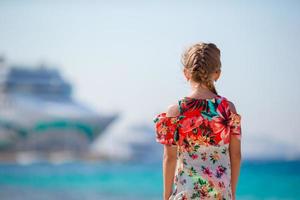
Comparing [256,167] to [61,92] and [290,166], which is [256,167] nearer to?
[290,166]

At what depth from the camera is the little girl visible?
75.1 inches

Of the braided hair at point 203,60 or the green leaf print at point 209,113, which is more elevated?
the braided hair at point 203,60

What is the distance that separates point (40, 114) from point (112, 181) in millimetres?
7534

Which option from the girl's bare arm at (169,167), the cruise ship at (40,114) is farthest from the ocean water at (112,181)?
the girl's bare arm at (169,167)

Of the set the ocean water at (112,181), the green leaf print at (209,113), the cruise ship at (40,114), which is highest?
the cruise ship at (40,114)

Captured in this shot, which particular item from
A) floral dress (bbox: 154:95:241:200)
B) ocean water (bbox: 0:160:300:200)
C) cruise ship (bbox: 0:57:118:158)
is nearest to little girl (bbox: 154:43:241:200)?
floral dress (bbox: 154:95:241:200)

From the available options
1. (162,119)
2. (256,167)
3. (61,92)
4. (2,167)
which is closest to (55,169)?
(2,167)

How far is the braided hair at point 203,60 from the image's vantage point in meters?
1.90

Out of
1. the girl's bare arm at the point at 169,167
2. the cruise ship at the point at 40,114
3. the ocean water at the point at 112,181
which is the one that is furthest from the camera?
the cruise ship at the point at 40,114

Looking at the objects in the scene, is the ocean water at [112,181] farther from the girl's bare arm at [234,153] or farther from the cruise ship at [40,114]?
the girl's bare arm at [234,153]

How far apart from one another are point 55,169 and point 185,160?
748 inches

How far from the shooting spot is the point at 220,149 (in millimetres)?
1917

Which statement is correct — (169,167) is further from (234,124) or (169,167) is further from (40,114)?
(40,114)

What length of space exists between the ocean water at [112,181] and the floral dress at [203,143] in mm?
9113
